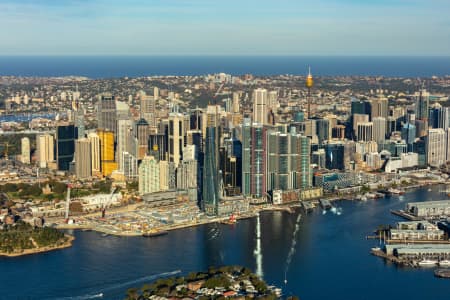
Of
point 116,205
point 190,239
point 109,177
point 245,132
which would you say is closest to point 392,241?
point 190,239

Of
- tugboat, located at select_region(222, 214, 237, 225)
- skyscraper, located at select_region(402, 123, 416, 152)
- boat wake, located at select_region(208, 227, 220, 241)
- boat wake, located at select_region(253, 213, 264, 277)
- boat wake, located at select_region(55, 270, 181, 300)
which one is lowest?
boat wake, located at select_region(55, 270, 181, 300)

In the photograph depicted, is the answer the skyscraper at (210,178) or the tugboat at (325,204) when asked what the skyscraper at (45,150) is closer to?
the skyscraper at (210,178)

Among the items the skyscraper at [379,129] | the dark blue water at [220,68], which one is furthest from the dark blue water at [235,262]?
the dark blue water at [220,68]

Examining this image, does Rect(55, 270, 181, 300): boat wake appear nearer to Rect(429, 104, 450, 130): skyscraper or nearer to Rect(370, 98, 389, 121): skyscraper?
Rect(429, 104, 450, 130): skyscraper

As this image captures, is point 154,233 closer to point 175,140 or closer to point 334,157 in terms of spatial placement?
point 175,140

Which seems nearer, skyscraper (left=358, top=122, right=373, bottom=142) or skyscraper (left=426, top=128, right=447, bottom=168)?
skyscraper (left=426, top=128, right=447, bottom=168)

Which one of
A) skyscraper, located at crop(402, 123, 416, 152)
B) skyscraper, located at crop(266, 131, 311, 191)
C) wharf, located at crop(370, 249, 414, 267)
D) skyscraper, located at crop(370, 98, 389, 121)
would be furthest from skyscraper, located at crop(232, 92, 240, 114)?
wharf, located at crop(370, 249, 414, 267)

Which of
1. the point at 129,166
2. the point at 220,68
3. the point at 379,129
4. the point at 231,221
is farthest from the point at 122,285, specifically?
the point at 220,68
